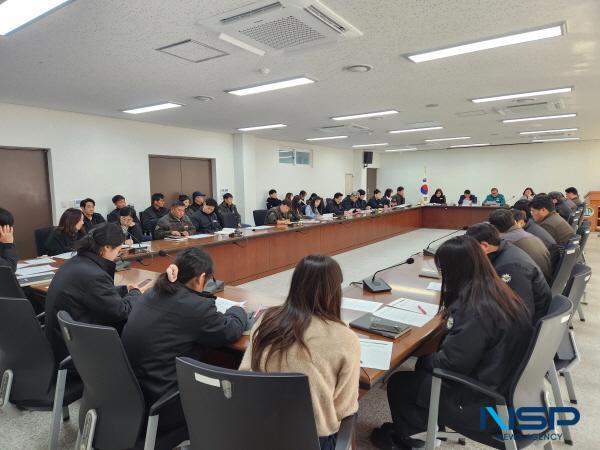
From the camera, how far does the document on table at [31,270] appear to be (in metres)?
2.89

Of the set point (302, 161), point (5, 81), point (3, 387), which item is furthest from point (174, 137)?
point (3, 387)

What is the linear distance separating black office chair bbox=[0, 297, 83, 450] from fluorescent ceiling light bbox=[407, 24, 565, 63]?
3.35m

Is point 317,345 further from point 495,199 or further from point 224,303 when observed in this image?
point 495,199

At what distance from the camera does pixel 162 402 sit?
1323 mm

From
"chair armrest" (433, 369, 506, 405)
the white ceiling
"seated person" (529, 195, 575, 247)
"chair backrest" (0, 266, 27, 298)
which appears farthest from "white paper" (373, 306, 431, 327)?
"seated person" (529, 195, 575, 247)

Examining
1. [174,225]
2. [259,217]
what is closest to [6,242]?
[174,225]

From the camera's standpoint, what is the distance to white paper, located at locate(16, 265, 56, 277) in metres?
2.90

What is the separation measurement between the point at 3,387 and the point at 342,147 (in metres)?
11.2

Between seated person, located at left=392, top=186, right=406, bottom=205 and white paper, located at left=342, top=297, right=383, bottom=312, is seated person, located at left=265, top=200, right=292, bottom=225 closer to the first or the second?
white paper, located at left=342, top=297, right=383, bottom=312

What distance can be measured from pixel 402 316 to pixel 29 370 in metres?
1.89

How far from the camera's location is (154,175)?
276 inches

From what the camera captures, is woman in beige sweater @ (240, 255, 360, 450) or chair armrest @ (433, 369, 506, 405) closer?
woman in beige sweater @ (240, 255, 360, 450)

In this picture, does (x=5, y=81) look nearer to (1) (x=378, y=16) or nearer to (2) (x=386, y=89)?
(1) (x=378, y=16)

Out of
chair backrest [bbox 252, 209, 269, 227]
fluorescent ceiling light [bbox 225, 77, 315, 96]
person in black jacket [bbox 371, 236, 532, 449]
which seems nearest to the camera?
person in black jacket [bbox 371, 236, 532, 449]
